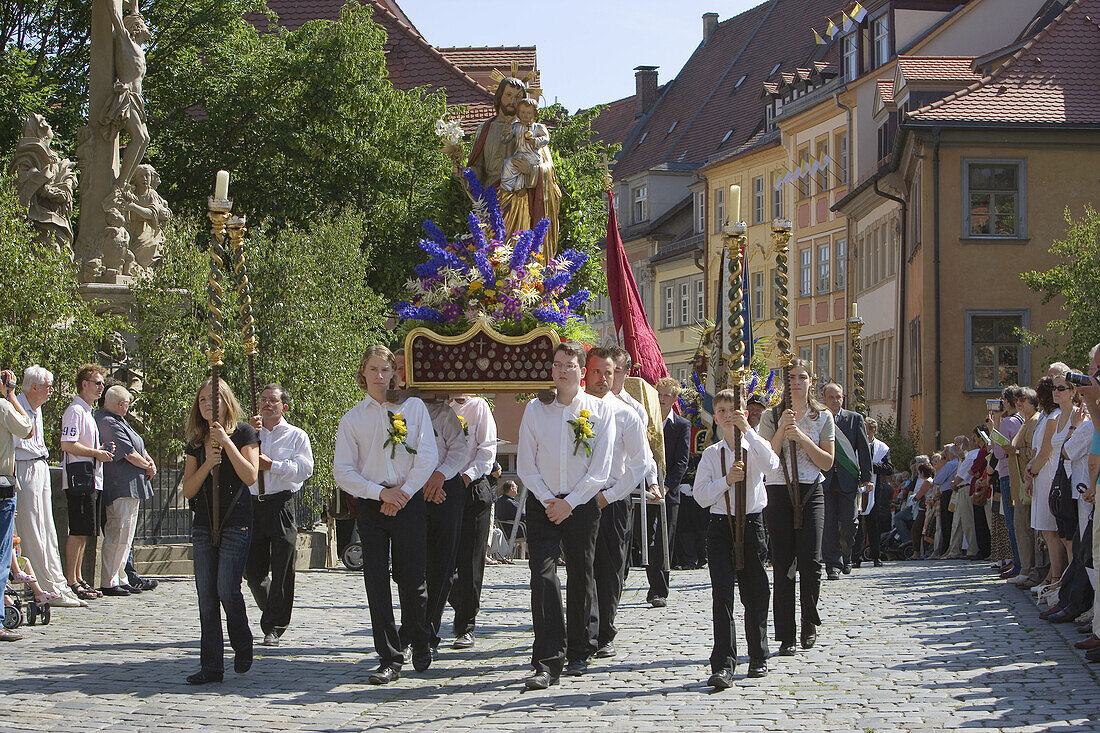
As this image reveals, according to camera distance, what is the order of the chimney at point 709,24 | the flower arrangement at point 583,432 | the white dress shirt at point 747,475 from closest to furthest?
the flower arrangement at point 583,432
the white dress shirt at point 747,475
the chimney at point 709,24

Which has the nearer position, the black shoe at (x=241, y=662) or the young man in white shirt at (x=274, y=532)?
the black shoe at (x=241, y=662)

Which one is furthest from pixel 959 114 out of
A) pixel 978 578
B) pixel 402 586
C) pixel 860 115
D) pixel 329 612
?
pixel 402 586

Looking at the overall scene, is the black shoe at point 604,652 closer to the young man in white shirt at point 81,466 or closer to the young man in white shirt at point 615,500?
the young man in white shirt at point 615,500

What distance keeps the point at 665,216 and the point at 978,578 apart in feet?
173

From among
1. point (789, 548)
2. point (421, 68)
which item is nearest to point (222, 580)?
point (789, 548)

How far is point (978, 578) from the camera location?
58.1ft

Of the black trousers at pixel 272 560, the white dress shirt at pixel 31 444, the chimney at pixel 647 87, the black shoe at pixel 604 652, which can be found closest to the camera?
the black shoe at pixel 604 652

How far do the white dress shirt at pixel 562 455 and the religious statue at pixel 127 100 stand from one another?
14533 mm

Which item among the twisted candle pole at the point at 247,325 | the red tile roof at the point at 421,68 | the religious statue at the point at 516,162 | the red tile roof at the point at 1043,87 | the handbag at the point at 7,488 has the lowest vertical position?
the handbag at the point at 7,488

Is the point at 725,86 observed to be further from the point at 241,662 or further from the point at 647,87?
the point at 241,662

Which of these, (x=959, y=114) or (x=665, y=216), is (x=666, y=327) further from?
(x=959, y=114)

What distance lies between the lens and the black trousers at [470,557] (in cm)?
1166

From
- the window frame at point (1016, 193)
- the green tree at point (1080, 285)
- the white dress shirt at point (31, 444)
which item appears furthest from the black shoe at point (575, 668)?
the window frame at point (1016, 193)

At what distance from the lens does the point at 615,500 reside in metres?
10.2
